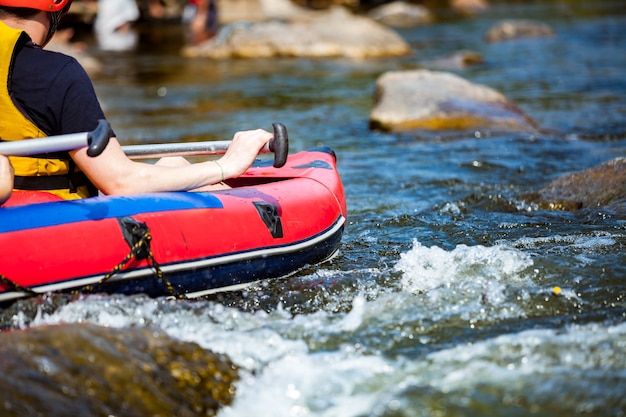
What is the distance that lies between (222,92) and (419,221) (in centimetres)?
630

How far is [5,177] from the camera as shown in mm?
3252

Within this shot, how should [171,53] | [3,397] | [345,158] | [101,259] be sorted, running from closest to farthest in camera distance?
[3,397] < [101,259] < [345,158] < [171,53]

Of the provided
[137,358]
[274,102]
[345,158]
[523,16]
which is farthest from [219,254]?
[523,16]

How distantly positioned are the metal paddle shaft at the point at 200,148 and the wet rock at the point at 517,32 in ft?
41.2

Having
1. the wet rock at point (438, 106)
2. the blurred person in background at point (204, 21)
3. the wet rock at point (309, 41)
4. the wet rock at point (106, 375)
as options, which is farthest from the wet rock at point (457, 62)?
the wet rock at point (106, 375)

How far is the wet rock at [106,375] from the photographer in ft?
8.76

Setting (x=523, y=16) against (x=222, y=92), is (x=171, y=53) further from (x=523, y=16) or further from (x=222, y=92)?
(x=523, y=16)

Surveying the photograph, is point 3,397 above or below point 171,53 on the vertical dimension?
above

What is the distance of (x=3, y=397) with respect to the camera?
2.62 metres

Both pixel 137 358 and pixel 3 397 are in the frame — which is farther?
pixel 137 358

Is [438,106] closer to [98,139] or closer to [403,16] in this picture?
[98,139]

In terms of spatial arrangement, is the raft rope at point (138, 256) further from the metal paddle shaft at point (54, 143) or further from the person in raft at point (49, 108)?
the metal paddle shaft at point (54, 143)

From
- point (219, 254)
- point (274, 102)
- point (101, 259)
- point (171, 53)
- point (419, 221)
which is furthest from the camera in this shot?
point (171, 53)

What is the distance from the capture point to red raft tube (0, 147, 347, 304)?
3.30 m
